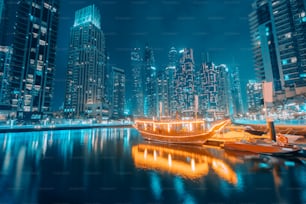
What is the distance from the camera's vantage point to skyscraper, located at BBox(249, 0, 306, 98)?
6450cm

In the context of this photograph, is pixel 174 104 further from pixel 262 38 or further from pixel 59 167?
pixel 59 167

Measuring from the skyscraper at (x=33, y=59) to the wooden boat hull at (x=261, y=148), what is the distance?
96337 mm

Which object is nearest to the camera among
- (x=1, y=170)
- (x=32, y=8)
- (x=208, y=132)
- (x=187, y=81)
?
(x=1, y=170)

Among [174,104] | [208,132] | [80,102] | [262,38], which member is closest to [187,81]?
[174,104]

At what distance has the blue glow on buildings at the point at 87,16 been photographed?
476ft

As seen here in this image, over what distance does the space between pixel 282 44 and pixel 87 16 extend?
517 ft

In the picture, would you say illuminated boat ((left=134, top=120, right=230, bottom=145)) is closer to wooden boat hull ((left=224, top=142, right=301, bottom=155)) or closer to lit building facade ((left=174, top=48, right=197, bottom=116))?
wooden boat hull ((left=224, top=142, right=301, bottom=155))

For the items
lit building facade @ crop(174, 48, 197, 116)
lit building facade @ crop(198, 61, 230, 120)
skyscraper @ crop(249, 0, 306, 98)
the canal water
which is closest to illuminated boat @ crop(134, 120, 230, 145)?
the canal water

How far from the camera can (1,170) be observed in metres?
12.0

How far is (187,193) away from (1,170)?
48.4 ft

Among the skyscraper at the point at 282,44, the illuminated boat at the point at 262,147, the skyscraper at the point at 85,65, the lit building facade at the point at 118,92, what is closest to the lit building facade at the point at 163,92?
the lit building facade at the point at 118,92

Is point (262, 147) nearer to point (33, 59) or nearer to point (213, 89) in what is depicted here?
point (33, 59)

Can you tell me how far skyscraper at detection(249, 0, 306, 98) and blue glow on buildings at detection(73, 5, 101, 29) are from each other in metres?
136

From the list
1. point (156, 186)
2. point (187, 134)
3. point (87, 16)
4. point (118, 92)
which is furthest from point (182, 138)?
point (118, 92)
